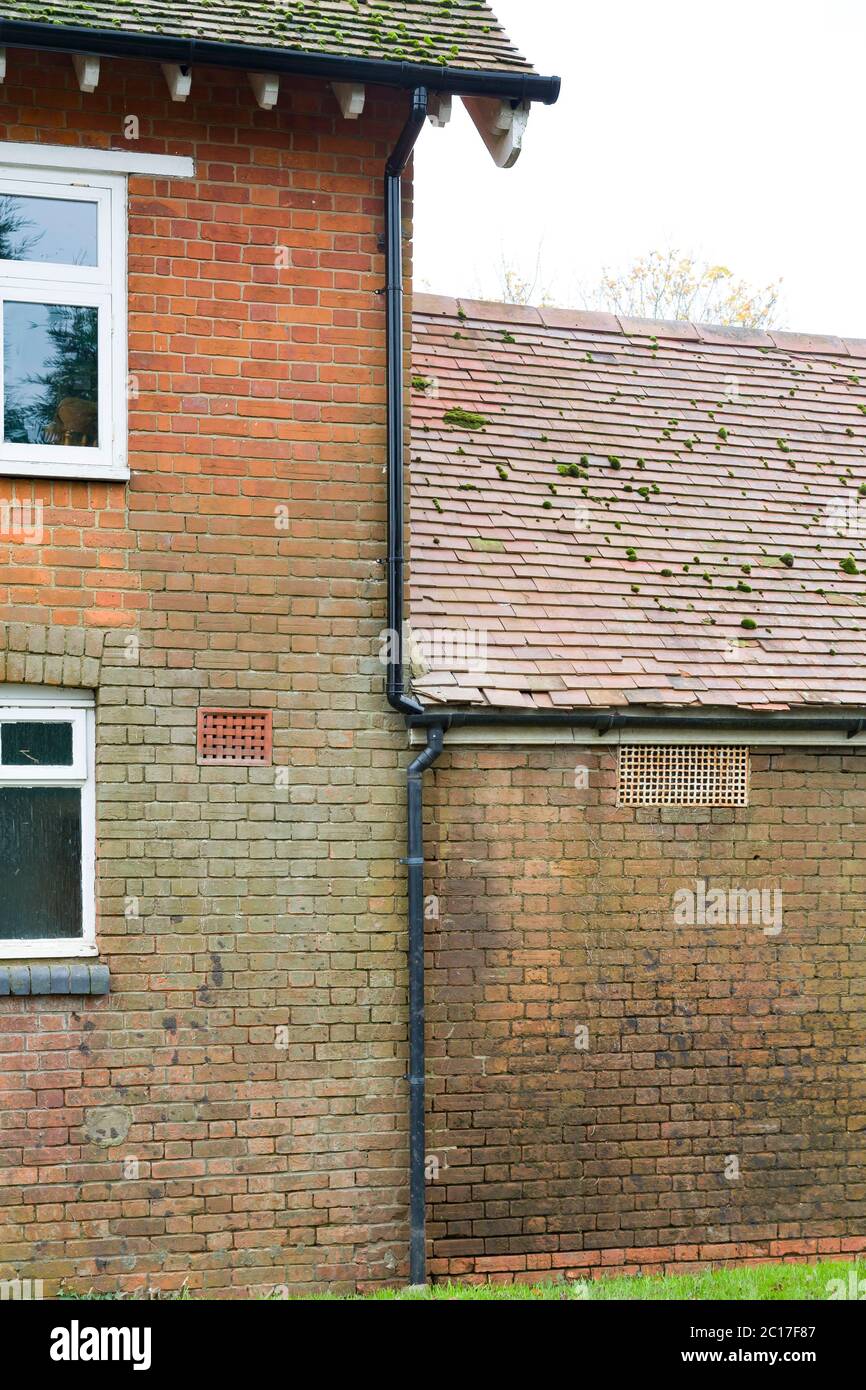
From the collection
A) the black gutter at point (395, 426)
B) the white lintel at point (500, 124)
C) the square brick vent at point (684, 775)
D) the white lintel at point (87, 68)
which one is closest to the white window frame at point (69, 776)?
the black gutter at point (395, 426)

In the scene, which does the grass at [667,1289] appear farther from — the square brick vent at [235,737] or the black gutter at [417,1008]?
the square brick vent at [235,737]

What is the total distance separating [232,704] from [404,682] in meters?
0.98

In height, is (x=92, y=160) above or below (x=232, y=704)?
above

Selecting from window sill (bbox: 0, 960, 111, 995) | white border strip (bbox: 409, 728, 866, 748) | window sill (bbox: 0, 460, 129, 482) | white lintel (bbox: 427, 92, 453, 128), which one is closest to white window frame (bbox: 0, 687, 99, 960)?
window sill (bbox: 0, 960, 111, 995)

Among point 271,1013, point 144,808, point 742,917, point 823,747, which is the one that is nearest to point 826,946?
point 742,917

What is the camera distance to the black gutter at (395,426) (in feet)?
27.3

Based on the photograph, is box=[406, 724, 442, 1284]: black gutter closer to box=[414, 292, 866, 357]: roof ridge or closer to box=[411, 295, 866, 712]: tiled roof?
box=[411, 295, 866, 712]: tiled roof

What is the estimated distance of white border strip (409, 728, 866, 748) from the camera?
8562 mm

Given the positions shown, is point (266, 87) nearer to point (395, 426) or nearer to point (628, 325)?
point (395, 426)

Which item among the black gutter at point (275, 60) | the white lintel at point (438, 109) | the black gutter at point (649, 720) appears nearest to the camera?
the black gutter at point (275, 60)

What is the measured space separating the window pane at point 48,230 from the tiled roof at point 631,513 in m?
2.63

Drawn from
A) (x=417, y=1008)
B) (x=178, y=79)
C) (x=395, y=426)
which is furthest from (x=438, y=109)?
(x=417, y=1008)

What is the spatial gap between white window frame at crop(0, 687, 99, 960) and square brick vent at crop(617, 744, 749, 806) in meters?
3.13

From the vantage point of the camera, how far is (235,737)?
8.19 meters
